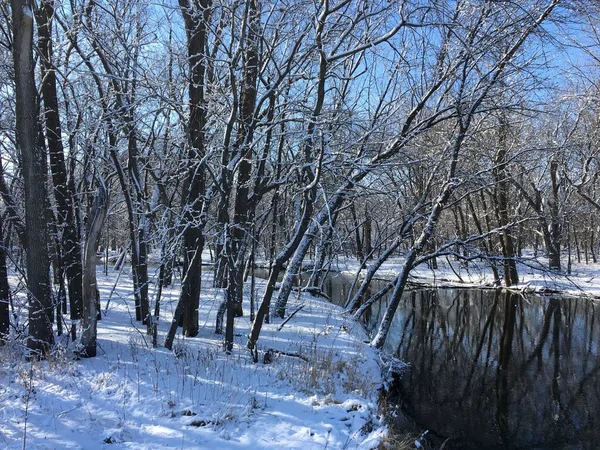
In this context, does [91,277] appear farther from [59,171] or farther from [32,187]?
[59,171]

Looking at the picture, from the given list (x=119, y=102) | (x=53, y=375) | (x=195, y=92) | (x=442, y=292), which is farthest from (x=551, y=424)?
(x=442, y=292)

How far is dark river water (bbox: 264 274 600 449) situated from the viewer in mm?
7605

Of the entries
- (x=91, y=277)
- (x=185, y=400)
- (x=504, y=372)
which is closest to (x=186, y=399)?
(x=185, y=400)

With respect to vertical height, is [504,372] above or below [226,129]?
below

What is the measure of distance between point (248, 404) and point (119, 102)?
18.1 ft

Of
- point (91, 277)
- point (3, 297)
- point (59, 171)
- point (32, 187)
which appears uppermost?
point (59, 171)

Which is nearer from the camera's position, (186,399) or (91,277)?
(186,399)

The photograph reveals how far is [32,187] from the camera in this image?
6273 millimetres

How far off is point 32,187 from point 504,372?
33.7 feet

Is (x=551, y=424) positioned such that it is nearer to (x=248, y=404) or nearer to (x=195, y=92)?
(x=248, y=404)

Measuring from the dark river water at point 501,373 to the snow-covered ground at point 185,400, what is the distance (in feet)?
6.58

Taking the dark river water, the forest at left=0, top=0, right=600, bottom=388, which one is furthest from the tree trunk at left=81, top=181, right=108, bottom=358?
the dark river water

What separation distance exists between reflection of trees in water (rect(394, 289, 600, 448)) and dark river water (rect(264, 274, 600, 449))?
0.02 m

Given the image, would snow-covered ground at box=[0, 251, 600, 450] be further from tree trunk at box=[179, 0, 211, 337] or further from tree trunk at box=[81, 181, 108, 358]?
tree trunk at box=[179, 0, 211, 337]
